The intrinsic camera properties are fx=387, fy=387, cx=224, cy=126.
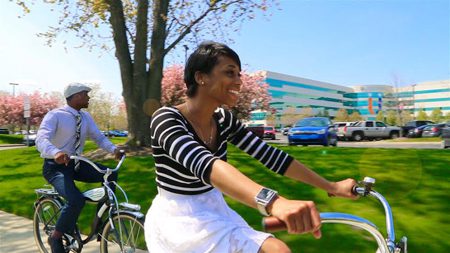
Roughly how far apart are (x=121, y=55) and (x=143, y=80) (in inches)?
36.5

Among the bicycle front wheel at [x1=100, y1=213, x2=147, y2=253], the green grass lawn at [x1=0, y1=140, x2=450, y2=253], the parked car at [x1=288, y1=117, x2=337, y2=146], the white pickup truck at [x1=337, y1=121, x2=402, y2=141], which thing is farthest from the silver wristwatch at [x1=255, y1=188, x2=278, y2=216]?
the white pickup truck at [x1=337, y1=121, x2=402, y2=141]

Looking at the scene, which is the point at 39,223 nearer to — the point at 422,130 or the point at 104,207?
the point at 104,207

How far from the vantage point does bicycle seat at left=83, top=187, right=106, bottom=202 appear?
370cm

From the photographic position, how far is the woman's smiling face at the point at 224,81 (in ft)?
5.52

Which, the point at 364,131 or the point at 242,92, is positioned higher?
the point at 242,92

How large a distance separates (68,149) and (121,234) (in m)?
1.09

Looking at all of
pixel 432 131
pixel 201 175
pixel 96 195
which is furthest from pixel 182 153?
pixel 432 131

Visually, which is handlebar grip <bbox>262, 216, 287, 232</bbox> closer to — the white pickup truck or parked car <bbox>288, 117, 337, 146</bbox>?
parked car <bbox>288, 117, 337, 146</bbox>

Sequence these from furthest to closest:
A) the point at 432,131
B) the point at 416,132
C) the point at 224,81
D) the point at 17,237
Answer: the point at 416,132, the point at 432,131, the point at 17,237, the point at 224,81

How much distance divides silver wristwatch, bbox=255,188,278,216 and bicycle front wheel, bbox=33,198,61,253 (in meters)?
3.74

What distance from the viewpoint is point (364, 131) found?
1248 inches

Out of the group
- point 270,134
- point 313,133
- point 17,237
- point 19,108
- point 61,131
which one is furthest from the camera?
point 19,108

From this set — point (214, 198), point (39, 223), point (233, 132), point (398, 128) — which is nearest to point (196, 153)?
point (214, 198)

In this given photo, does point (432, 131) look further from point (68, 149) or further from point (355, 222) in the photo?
point (355, 222)
